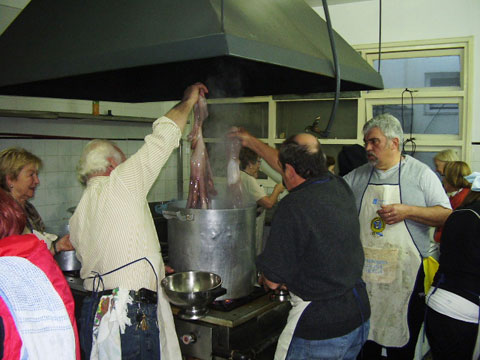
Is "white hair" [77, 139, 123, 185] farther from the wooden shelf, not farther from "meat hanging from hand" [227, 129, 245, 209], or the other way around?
the wooden shelf

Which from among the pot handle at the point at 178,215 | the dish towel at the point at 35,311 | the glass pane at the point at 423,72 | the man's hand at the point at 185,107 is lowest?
the dish towel at the point at 35,311

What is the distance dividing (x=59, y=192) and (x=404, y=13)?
3.89 metres

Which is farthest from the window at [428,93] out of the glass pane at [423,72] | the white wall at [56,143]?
the white wall at [56,143]

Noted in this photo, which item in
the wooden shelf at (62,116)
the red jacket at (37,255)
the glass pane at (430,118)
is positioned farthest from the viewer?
the glass pane at (430,118)

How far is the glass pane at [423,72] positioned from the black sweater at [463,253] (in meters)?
2.88

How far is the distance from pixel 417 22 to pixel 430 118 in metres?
0.99

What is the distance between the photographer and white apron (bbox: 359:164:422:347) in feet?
8.82

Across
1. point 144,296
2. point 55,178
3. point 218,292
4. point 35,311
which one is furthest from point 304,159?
point 55,178

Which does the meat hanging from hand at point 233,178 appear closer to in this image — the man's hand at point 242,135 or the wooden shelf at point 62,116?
the man's hand at point 242,135

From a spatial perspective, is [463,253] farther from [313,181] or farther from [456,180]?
[456,180]

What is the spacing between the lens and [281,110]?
18.2ft

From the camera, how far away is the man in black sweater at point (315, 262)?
1843mm

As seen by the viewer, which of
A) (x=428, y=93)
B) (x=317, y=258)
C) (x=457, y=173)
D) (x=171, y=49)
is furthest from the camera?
(x=428, y=93)

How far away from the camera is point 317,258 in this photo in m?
1.84
